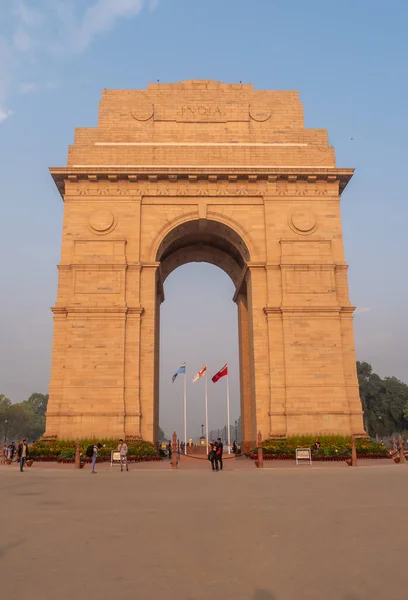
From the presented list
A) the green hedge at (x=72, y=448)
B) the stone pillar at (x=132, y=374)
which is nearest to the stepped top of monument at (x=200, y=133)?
the stone pillar at (x=132, y=374)

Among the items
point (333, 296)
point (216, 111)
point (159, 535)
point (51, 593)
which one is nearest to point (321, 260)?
point (333, 296)

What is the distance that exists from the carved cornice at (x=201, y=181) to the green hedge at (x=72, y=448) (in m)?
14.8

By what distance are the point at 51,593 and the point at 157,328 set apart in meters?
29.7

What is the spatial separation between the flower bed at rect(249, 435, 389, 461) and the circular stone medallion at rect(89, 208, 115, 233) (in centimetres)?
1553

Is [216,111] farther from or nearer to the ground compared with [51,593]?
farther from the ground

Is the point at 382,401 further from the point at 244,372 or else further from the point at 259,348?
the point at 259,348

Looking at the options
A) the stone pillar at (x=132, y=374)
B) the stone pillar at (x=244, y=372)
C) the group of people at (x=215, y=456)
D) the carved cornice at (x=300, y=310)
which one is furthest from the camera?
the stone pillar at (x=244, y=372)

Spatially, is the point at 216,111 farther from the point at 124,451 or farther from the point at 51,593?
the point at 51,593

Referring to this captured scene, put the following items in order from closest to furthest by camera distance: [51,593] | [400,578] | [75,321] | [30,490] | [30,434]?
[51,593] < [400,578] < [30,490] < [75,321] < [30,434]

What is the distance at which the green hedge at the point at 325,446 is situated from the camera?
2634cm

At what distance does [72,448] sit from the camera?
87.5 feet

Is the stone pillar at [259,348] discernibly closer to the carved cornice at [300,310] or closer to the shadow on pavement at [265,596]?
the carved cornice at [300,310]

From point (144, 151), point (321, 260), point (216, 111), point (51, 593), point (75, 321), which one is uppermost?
point (216, 111)

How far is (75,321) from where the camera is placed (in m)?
30.2
